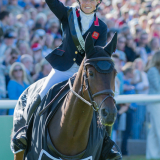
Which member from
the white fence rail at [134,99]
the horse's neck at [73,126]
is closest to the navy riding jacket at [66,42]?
the horse's neck at [73,126]

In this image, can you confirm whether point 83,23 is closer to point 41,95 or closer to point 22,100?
point 41,95

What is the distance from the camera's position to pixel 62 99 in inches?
178

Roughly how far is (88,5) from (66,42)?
2.01 feet

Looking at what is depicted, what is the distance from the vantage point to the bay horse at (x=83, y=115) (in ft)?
12.3

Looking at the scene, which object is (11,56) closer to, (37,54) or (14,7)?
(37,54)

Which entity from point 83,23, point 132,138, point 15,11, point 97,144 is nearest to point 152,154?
point 132,138

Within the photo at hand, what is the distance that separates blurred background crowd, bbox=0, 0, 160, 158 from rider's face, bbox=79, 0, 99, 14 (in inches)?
95.0

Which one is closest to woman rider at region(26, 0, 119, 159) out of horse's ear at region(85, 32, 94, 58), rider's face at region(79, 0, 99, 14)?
rider's face at region(79, 0, 99, 14)

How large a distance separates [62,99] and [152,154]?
144 inches

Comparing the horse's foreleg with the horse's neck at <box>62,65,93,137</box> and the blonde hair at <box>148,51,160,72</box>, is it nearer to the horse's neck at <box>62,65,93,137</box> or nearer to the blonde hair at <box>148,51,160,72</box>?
the horse's neck at <box>62,65,93,137</box>

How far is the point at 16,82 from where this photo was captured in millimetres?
7504

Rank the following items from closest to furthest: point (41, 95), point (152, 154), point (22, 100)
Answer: point (41, 95), point (22, 100), point (152, 154)

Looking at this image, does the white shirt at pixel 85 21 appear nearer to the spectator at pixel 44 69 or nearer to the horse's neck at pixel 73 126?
the horse's neck at pixel 73 126

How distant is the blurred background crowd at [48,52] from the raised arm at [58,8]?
7.63ft
